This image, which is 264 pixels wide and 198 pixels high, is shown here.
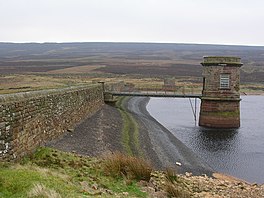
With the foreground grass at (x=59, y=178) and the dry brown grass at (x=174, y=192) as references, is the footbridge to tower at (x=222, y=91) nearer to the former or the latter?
the foreground grass at (x=59, y=178)

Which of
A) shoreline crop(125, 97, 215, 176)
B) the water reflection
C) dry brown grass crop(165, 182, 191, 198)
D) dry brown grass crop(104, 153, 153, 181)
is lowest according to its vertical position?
the water reflection

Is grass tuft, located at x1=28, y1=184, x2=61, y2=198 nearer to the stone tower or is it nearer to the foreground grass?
the foreground grass

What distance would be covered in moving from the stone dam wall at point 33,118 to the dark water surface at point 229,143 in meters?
8.26

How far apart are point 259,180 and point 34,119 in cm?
1108

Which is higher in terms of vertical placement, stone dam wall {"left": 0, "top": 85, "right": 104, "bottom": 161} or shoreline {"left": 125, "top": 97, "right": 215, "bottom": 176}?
stone dam wall {"left": 0, "top": 85, "right": 104, "bottom": 161}

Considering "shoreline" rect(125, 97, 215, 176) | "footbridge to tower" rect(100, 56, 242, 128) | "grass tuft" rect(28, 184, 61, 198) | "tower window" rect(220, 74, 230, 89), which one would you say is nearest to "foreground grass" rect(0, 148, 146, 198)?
"grass tuft" rect(28, 184, 61, 198)

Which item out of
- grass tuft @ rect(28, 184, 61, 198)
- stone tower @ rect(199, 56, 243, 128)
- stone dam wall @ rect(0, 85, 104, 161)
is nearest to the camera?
grass tuft @ rect(28, 184, 61, 198)

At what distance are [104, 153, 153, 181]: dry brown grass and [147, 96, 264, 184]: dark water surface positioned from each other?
837 cm

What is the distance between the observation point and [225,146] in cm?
2727

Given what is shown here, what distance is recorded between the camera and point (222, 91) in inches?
1340

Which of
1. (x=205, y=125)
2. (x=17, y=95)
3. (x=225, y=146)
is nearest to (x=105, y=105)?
(x=205, y=125)

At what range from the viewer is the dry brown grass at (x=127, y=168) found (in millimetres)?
13219

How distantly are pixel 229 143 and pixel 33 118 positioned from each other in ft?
53.9

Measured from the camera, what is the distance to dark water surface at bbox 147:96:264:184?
2191 centimetres
